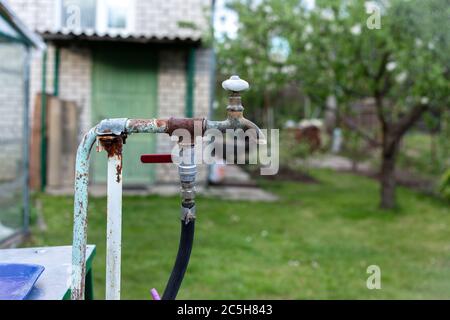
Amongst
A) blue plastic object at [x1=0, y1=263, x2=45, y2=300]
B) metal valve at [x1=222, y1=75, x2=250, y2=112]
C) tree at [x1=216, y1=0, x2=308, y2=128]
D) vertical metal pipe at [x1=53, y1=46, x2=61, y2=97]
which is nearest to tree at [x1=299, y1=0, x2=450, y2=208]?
tree at [x1=216, y1=0, x2=308, y2=128]

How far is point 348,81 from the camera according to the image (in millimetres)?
7484

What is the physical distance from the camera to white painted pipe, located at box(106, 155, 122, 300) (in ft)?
5.04

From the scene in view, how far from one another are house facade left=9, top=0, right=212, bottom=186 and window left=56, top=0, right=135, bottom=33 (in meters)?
0.02

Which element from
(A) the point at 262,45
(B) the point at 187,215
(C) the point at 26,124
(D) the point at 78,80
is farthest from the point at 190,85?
(B) the point at 187,215

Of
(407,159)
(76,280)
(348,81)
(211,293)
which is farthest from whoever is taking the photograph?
(407,159)

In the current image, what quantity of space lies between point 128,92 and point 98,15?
4.41 ft

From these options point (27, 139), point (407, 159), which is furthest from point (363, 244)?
point (407, 159)

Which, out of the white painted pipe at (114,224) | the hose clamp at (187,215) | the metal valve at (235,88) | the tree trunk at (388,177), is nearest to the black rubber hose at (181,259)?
the hose clamp at (187,215)

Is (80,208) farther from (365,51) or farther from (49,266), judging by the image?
(365,51)

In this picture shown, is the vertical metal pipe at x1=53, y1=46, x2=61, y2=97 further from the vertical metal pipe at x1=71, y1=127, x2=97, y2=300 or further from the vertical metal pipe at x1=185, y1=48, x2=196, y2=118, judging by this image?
the vertical metal pipe at x1=71, y1=127, x2=97, y2=300

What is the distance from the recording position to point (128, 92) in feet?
31.3

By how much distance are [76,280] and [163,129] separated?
0.46 metres
